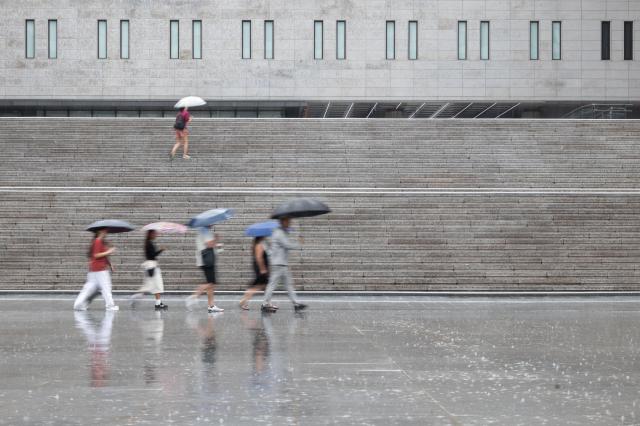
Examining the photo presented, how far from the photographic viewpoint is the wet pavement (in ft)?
23.8

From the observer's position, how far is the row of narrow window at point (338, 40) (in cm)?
4434

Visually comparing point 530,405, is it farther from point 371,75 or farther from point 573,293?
point 371,75

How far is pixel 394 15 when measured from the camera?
44656mm

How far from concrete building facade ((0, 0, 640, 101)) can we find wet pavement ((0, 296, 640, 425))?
98.4ft

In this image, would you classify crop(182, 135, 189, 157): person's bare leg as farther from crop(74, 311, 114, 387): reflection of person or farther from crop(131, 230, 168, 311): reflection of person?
crop(74, 311, 114, 387): reflection of person

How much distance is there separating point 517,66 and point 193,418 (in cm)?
4002

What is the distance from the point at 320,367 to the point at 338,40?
36.4 metres

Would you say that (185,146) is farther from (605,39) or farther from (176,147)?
(605,39)

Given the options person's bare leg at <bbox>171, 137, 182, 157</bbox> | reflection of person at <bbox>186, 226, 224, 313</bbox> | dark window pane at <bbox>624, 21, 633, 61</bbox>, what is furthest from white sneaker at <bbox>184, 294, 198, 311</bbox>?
dark window pane at <bbox>624, 21, 633, 61</bbox>

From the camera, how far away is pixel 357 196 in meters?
23.5

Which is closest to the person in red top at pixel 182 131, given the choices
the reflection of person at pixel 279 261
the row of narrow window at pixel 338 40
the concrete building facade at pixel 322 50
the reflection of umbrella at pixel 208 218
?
the reflection of umbrella at pixel 208 218

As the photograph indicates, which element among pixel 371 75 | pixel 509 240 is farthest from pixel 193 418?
pixel 371 75

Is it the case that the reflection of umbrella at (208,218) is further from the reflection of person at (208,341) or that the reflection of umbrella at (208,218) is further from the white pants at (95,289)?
the reflection of person at (208,341)

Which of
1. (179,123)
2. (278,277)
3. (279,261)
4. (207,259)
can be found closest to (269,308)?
(278,277)
